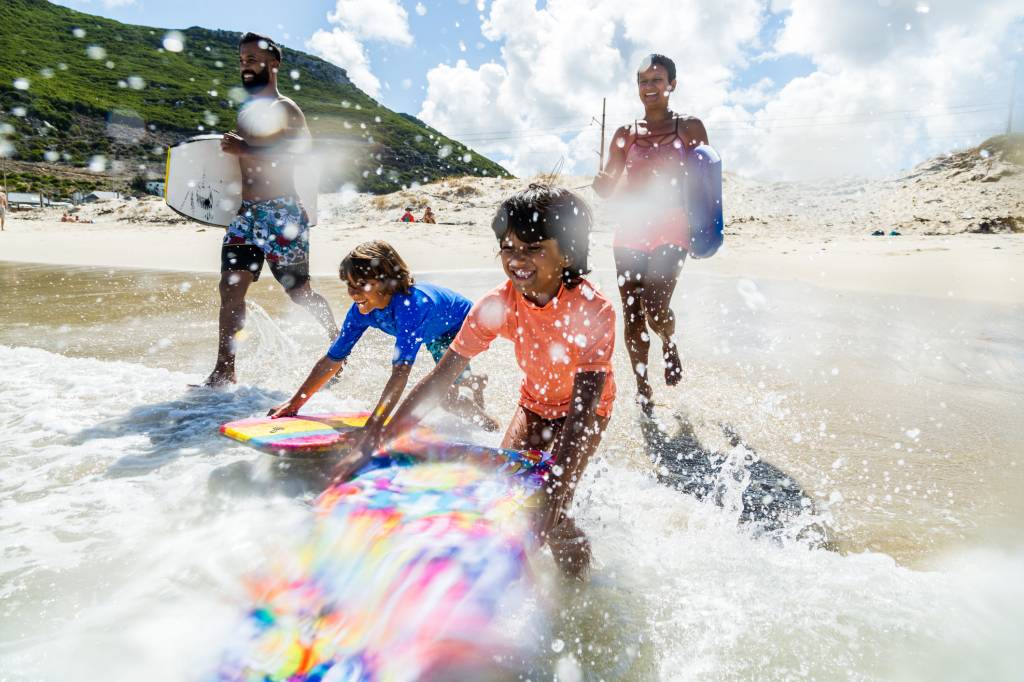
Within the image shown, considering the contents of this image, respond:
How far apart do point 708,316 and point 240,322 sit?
4.21 m

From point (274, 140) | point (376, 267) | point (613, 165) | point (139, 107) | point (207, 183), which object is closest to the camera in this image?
point (376, 267)

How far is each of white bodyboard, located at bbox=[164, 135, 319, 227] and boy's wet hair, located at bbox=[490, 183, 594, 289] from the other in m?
2.56

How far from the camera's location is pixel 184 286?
8117 mm

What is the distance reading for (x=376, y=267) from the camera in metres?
2.88

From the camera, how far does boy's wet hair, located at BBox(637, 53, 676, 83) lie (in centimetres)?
329

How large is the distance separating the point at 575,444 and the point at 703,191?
1.98 m

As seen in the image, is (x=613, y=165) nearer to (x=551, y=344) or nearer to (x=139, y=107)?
(x=551, y=344)

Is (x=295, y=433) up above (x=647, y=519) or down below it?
above

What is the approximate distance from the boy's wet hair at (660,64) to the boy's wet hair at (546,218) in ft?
5.32

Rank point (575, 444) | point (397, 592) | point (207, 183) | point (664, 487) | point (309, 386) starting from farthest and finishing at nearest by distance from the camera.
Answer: point (207, 183) < point (309, 386) < point (664, 487) < point (575, 444) < point (397, 592)

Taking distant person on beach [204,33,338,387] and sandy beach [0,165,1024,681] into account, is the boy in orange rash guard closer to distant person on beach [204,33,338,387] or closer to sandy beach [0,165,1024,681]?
sandy beach [0,165,1024,681]

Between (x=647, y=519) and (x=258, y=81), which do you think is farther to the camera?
(x=258, y=81)

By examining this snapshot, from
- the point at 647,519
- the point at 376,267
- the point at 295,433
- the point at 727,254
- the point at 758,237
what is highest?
the point at 758,237

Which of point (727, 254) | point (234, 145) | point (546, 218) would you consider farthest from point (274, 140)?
point (727, 254)
